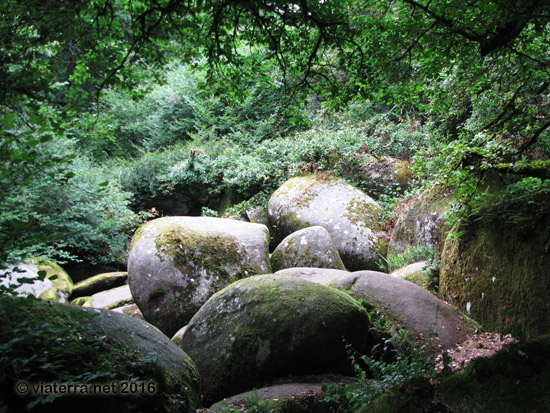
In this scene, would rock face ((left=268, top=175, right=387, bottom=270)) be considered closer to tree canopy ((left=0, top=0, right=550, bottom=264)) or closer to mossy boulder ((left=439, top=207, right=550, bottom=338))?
mossy boulder ((left=439, top=207, right=550, bottom=338))

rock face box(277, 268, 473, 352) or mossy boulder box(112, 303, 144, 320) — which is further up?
rock face box(277, 268, 473, 352)

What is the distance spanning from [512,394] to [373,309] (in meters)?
2.79

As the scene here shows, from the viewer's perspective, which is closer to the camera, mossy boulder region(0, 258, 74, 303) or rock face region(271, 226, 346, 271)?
rock face region(271, 226, 346, 271)

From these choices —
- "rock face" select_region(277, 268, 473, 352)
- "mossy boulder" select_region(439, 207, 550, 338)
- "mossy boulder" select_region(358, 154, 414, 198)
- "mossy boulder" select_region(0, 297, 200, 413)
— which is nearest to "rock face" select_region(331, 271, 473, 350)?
"rock face" select_region(277, 268, 473, 352)

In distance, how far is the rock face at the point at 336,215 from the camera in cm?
769

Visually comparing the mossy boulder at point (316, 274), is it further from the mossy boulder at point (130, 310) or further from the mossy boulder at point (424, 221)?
the mossy boulder at point (130, 310)

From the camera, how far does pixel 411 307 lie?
4211 millimetres

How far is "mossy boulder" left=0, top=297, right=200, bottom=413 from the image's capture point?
172 centimetres

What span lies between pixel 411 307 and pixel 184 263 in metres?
3.76

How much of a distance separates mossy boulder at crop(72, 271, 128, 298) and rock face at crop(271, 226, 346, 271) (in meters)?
5.30

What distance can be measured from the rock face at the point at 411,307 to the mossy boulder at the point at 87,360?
8.21ft

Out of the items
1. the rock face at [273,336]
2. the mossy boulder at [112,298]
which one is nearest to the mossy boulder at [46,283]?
the mossy boulder at [112,298]

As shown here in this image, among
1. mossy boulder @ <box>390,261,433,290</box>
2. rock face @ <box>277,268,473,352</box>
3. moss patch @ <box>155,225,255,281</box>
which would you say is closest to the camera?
rock face @ <box>277,268,473,352</box>

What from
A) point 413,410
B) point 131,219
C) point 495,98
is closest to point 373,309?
point 413,410
